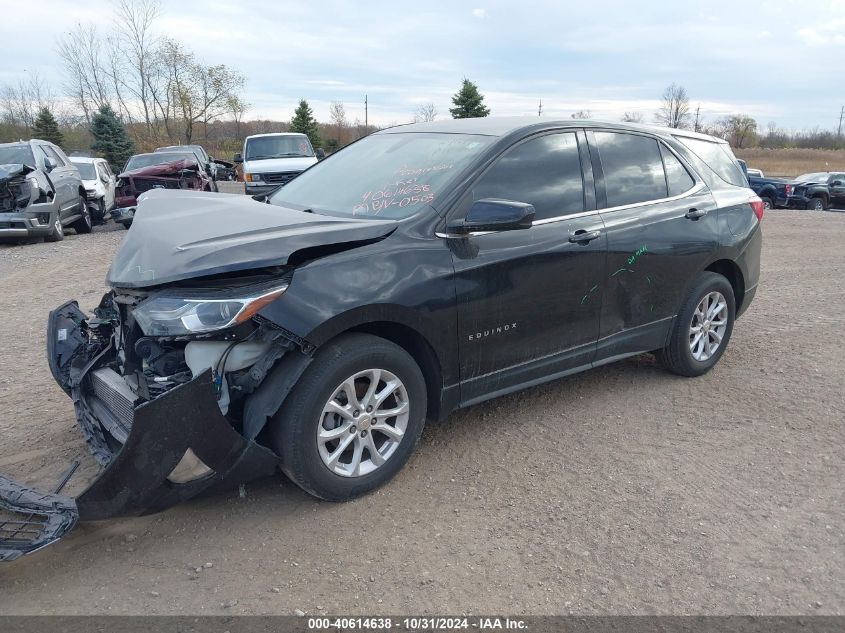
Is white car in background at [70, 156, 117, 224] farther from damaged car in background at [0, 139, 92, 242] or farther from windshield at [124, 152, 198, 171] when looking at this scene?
damaged car in background at [0, 139, 92, 242]

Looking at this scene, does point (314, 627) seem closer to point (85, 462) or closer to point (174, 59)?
point (85, 462)

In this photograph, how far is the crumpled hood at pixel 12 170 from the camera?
11.5 m

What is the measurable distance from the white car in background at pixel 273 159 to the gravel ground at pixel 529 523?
12.0 meters

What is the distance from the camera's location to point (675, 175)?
4.81 meters

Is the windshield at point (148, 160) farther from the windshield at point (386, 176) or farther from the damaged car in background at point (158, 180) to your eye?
the windshield at point (386, 176)

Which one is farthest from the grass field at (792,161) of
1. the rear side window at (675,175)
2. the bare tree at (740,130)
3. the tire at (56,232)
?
the rear side window at (675,175)

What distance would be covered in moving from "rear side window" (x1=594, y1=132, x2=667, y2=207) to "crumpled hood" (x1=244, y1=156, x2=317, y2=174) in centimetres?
1262

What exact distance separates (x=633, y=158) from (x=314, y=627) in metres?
3.54

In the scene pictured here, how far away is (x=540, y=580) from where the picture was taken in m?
2.80

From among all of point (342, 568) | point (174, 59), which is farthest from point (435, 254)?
point (174, 59)

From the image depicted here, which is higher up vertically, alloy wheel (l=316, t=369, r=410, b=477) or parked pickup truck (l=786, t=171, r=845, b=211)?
alloy wheel (l=316, t=369, r=410, b=477)

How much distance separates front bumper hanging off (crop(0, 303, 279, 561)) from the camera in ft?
8.64

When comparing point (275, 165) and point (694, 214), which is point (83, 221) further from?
point (694, 214)

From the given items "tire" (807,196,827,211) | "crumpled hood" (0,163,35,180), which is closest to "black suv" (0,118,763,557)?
"crumpled hood" (0,163,35,180)
